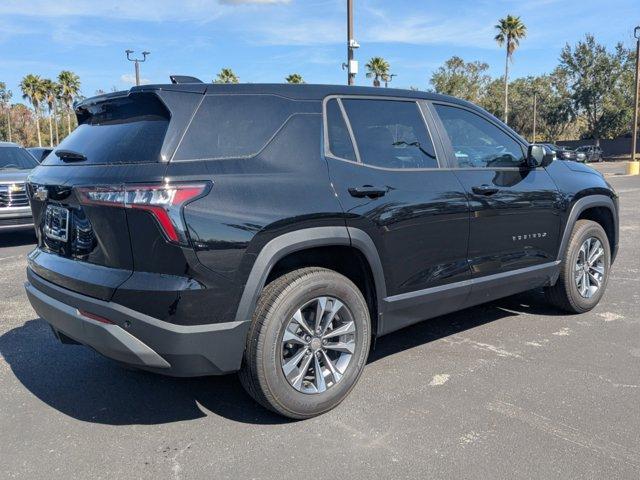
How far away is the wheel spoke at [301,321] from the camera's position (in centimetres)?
307

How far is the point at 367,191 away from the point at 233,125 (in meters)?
0.86

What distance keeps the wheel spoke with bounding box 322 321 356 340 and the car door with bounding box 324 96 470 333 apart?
0.26m

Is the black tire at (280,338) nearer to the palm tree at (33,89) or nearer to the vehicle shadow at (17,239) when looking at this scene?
the vehicle shadow at (17,239)

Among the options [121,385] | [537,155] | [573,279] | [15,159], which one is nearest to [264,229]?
[121,385]

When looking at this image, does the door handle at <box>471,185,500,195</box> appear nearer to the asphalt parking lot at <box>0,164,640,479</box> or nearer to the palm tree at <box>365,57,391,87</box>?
the asphalt parking lot at <box>0,164,640,479</box>

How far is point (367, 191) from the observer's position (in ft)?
10.8

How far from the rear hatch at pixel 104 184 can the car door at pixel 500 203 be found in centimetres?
200

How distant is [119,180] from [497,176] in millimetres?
2700

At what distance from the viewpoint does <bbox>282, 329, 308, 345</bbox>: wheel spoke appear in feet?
9.95

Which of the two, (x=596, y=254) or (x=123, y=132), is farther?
(x=596, y=254)

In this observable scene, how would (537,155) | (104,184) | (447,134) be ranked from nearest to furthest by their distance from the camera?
(104,184)
(447,134)
(537,155)

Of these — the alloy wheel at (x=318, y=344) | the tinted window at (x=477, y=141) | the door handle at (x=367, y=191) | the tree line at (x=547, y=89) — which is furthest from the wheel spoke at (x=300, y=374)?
the tree line at (x=547, y=89)

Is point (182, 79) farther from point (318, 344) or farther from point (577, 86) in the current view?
point (577, 86)

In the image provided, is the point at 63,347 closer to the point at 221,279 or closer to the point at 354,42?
the point at 221,279
